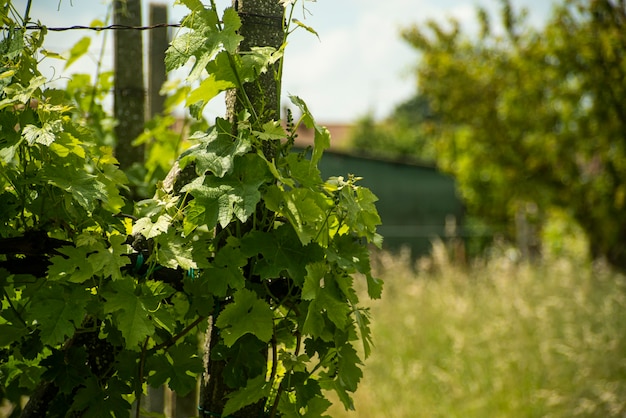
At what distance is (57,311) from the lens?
1.44 metres

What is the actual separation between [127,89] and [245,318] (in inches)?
67.5

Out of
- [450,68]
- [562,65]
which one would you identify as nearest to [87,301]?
[562,65]

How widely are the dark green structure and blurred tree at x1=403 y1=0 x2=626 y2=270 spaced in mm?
6370

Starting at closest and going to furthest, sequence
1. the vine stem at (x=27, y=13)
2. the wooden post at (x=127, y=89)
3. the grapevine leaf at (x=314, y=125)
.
A: the grapevine leaf at (x=314, y=125) < the vine stem at (x=27, y=13) < the wooden post at (x=127, y=89)

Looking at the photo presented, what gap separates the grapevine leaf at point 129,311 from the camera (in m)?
1.42

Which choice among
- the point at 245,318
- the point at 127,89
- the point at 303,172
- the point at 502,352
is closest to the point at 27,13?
the point at 303,172

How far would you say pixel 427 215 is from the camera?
61.6 ft

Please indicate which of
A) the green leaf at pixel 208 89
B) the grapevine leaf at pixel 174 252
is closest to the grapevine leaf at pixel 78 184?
the grapevine leaf at pixel 174 252

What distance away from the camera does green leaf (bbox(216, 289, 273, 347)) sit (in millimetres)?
1481

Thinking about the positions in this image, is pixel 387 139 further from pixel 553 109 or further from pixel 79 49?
pixel 79 49

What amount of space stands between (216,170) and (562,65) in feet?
25.3

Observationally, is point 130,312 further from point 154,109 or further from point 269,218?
point 154,109

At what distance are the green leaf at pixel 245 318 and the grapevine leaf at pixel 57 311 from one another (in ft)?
0.90

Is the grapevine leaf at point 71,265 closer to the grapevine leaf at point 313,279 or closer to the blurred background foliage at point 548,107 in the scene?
the grapevine leaf at point 313,279
